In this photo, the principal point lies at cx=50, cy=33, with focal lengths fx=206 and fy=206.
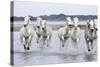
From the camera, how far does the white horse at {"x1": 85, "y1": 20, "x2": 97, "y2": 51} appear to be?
2.13 meters

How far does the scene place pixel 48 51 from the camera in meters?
1.96

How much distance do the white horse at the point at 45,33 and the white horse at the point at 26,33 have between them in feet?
0.37

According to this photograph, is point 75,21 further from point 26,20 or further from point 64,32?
point 26,20

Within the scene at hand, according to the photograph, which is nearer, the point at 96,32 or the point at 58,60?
the point at 58,60

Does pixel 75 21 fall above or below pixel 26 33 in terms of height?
above

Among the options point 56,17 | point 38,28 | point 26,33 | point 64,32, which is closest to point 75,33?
point 64,32

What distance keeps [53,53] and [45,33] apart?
0.21m

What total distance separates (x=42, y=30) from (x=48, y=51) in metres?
0.21

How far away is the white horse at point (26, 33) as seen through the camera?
1887 mm

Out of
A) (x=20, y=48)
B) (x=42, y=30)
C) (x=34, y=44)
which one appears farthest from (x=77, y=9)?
(x=20, y=48)

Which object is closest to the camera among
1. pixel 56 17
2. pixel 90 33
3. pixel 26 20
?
pixel 26 20

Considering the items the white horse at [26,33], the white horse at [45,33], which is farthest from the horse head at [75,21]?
the white horse at [26,33]

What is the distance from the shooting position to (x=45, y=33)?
197 cm
